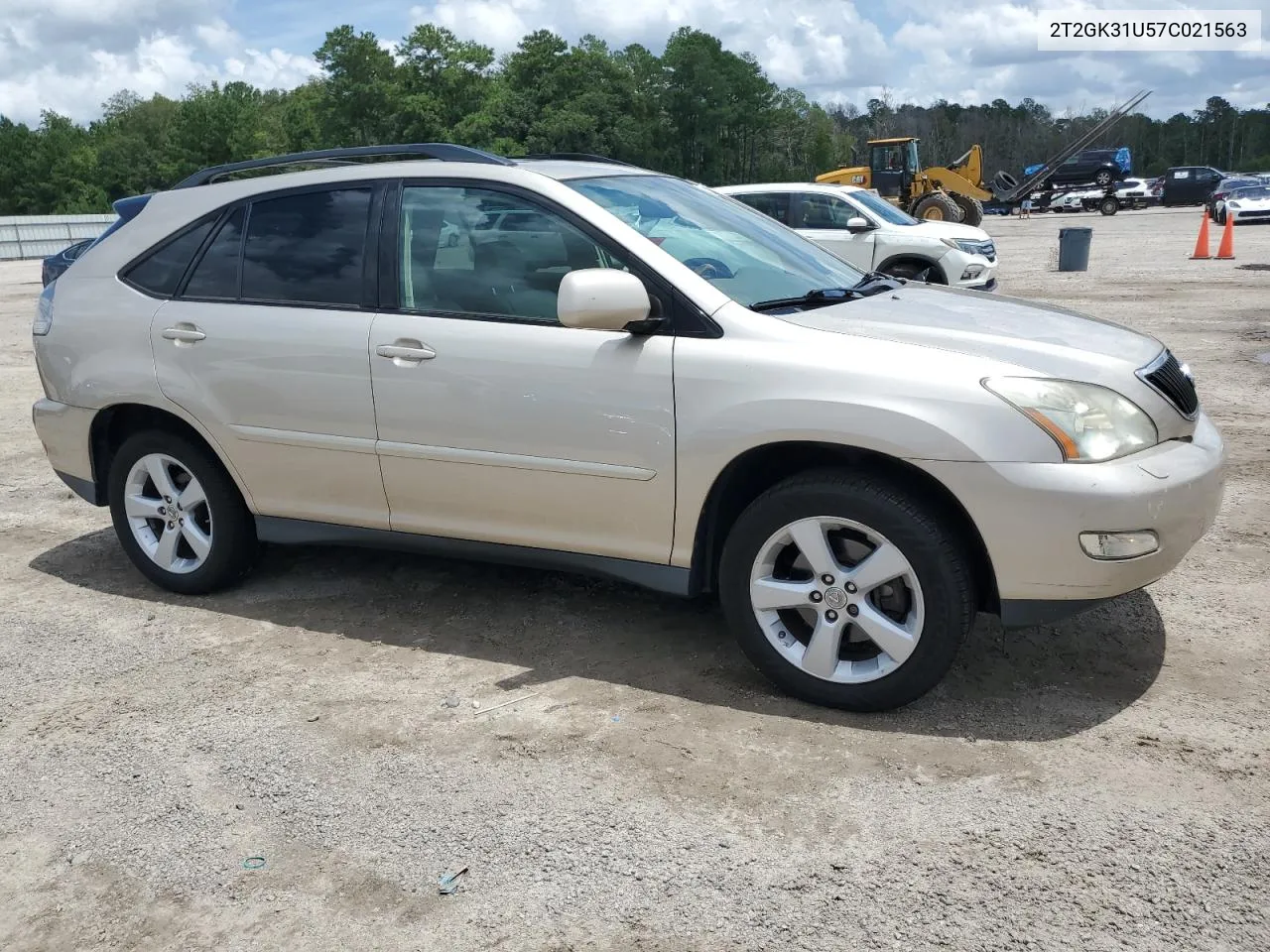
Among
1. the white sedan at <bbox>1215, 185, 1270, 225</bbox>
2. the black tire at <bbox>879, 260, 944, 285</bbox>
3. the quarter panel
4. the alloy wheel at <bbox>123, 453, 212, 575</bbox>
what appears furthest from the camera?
the white sedan at <bbox>1215, 185, 1270, 225</bbox>

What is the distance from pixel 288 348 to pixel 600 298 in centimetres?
146

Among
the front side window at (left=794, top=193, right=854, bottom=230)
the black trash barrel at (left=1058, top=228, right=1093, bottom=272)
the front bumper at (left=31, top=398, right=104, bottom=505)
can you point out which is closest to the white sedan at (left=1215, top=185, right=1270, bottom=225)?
the black trash barrel at (left=1058, top=228, right=1093, bottom=272)

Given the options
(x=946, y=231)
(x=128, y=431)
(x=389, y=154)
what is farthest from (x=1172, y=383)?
(x=946, y=231)

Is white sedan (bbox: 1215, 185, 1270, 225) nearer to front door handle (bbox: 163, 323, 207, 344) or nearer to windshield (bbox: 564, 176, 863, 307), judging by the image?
windshield (bbox: 564, 176, 863, 307)

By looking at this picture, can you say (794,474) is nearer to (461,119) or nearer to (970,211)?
(970,211)

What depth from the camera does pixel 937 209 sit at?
89.3 feet

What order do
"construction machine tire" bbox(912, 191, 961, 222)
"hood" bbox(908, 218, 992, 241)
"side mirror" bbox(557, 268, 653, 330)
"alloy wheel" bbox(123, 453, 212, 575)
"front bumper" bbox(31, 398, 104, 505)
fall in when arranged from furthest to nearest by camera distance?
"construction machine tire" bbox(912, 191, 961, 222), "hood" bbox(908, 218, 992, 241), "front bumper" bbox(31, 398, 104, 505), "alloy wheel" bbox(123, 453, 212, 575), "side mirror" bbox(557, 268, 653, 330)

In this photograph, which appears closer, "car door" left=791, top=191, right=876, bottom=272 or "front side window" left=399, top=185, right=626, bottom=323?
"front side window" left=399, top=185, right=626, bottom=323

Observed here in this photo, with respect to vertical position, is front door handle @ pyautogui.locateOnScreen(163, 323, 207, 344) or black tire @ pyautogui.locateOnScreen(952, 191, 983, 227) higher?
front door handle @ pyautogui.locateOnScreen(163, 323, 207, 344)

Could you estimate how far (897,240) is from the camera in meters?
14.3

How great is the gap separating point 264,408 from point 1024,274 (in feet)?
57.8

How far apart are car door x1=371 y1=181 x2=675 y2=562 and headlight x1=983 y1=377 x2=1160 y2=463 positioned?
1.08 metres

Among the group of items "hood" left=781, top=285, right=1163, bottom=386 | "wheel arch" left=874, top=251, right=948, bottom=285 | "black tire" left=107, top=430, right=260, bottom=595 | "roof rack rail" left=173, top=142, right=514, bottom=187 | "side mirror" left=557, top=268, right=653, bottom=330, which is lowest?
"black tire" left=107, top=430, right=260, bottom=595

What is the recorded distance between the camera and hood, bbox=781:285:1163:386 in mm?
3506
